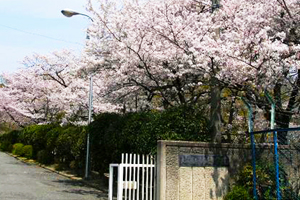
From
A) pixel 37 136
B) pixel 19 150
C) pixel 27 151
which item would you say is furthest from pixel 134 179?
pixel 19 150

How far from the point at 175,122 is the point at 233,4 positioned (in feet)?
15.5

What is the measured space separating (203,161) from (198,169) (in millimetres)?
256

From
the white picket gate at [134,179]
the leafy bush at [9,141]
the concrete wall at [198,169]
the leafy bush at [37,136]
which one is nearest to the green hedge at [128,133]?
the concrete wall at [198,169]

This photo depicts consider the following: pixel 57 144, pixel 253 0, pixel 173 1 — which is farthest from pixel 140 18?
pixel 57 144

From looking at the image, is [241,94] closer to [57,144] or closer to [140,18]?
[140,18]

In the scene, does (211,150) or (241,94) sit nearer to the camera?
(211,150)

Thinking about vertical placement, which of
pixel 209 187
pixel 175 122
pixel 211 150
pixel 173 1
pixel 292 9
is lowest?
pixel 209 187

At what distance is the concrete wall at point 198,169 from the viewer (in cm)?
931

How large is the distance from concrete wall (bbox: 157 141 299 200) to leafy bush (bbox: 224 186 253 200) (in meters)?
0.43

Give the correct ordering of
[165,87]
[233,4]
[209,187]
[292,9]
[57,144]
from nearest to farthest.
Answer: [209,187], [292,9], [233,4], [165,87], [57,144]

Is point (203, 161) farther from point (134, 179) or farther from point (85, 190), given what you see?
point (85, 190)

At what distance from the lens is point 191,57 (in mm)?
11078

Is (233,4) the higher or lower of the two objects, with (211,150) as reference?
higher

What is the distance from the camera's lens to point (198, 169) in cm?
976
